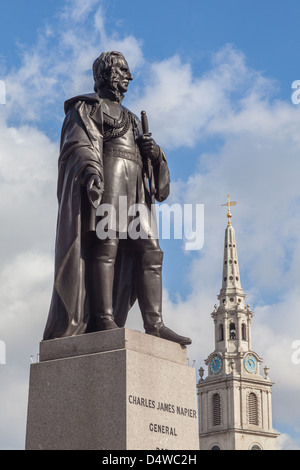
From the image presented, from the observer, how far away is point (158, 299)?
12250mm

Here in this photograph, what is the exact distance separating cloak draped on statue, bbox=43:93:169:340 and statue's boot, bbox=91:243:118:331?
181 millimetres

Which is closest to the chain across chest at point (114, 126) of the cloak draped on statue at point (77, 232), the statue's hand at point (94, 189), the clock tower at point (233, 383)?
the cloak draped on statue at point (77, 232)

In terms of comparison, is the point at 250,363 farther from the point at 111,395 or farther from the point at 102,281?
the point at 111,395

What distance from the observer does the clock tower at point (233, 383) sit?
133 meters

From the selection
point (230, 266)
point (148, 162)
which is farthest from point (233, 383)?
point (148, 162)

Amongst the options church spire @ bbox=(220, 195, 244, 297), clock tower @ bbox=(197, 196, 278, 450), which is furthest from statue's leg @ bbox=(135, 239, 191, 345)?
church spire @ bbox=(220, 195, 244, 297)

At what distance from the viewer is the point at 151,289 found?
40.0 ft

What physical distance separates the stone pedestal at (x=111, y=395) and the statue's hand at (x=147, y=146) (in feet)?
9.40

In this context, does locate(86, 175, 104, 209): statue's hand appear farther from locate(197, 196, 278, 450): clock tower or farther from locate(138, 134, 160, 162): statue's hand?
locate(197, 196, 278, 450): clock tower

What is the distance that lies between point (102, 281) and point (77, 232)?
2.49ft

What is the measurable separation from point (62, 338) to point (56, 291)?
26.9 inches

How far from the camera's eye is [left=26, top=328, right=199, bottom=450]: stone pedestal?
1060cm
